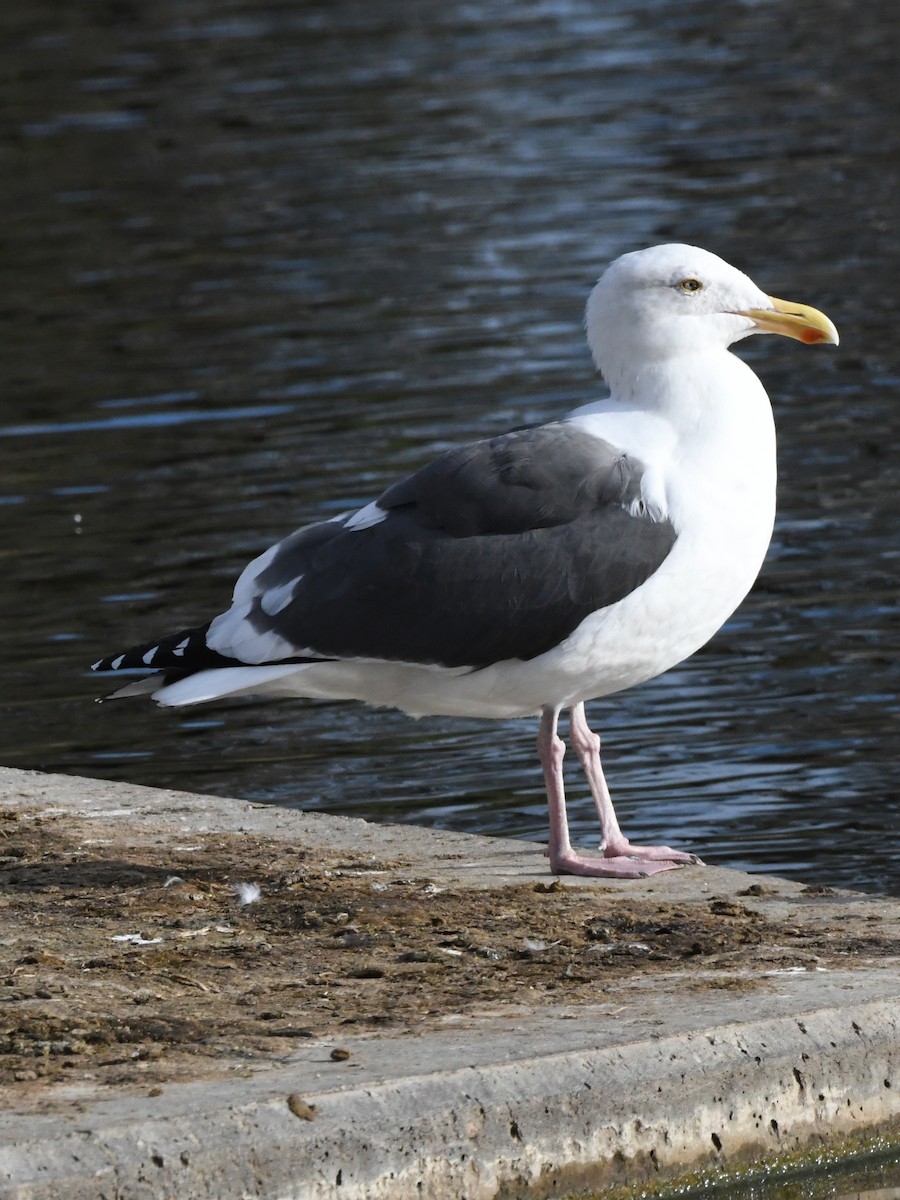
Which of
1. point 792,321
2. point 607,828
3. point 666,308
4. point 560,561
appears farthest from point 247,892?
point 792,321

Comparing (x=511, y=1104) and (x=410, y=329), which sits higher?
(x=511, y=1104)

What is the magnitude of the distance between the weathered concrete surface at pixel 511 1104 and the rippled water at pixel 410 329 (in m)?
2.37

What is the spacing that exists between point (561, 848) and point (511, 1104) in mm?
1818

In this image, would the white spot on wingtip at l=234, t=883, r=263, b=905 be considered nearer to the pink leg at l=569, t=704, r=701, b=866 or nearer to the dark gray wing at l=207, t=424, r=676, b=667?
the dark gray wing at l=207, t=424, r=676, b=667

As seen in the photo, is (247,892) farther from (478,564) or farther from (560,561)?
(560,561)

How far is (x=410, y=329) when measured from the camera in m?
16.8

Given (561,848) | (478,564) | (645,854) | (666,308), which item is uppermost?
(666,308)

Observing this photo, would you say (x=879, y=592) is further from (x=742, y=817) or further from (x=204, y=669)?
(x=204, y=669)

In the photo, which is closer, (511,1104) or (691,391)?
(511,1104)

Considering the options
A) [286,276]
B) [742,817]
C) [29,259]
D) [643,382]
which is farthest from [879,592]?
[29,259]

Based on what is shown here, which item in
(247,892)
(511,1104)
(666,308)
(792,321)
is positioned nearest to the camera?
(511,1104)

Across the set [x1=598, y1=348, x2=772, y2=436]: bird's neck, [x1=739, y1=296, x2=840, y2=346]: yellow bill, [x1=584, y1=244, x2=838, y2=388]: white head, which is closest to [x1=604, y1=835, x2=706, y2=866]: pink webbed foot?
[x1=598, y1=348, x2=772, y2=436]: bird's neck

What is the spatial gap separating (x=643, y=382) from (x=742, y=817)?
1901 mm

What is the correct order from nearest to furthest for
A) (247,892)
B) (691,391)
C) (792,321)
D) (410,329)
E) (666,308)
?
1. (247,892)
2. (691,391)
3. (666,308)
4. (792,321)
5. (410,329)
